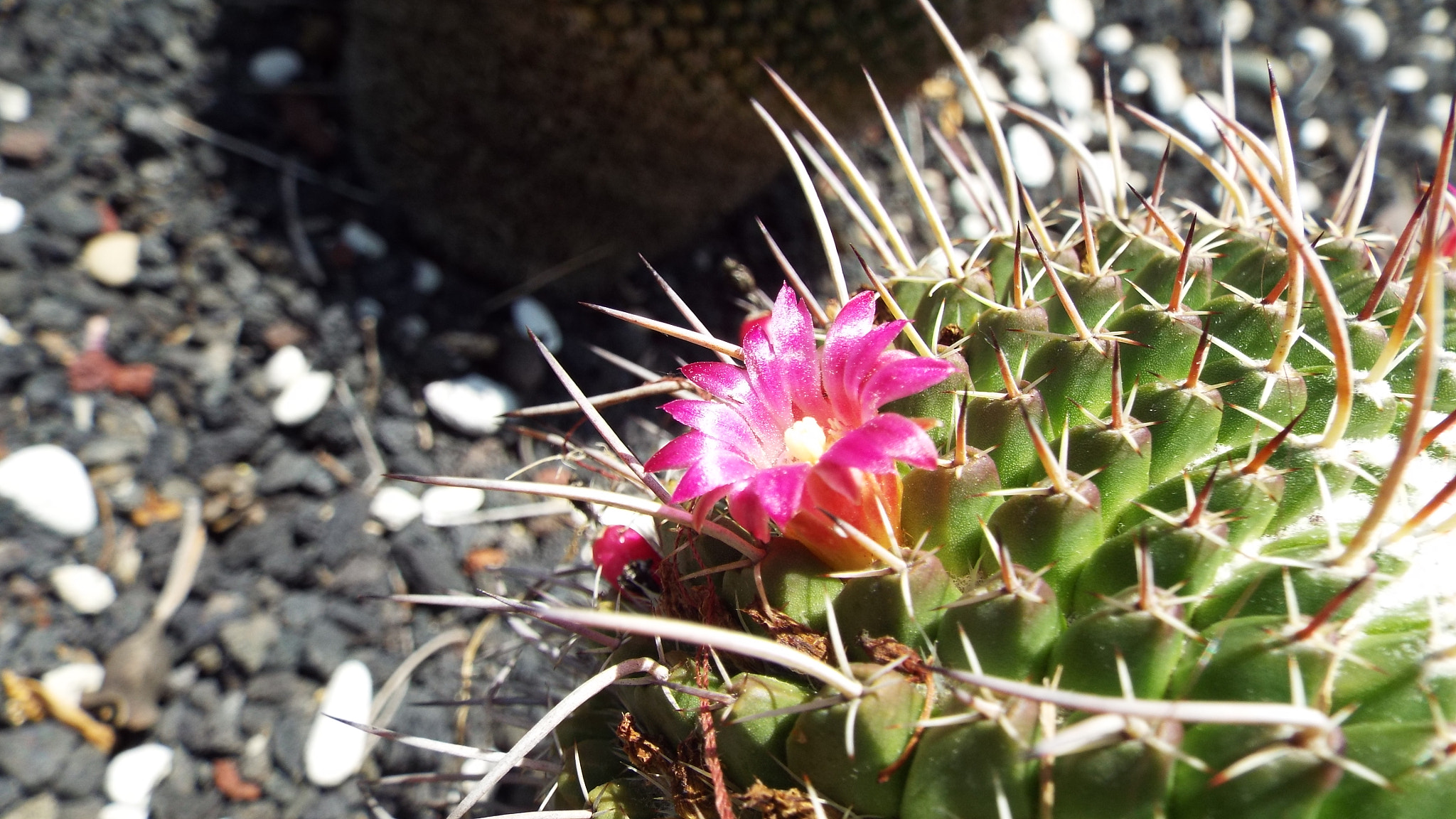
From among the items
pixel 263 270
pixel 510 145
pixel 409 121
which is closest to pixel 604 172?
Result: pixel 510 145

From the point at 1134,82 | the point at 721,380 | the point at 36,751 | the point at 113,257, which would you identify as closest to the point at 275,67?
the point at 113,257

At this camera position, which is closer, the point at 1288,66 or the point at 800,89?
the point at 800,89

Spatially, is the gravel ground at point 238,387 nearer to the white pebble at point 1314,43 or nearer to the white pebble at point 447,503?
the white pebble at point 447,503

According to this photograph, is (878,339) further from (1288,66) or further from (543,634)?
(1288,66)

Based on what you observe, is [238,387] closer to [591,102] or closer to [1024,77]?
[591,102]

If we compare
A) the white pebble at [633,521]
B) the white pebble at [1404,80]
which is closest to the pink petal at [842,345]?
the white pebble at [633,521]
